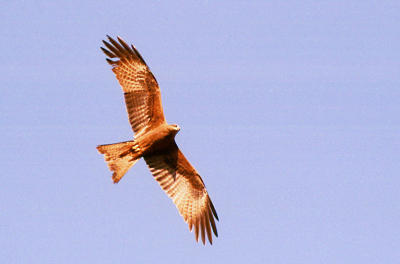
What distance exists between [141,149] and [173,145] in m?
0.83

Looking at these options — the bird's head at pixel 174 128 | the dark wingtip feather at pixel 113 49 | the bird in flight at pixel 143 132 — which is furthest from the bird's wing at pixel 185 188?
the dark wingtip feather at pixel 113 49

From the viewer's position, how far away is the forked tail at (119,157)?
15.1m

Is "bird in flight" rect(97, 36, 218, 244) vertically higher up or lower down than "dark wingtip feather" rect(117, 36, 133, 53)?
lower down

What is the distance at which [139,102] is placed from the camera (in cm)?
1562

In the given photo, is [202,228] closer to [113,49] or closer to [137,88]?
[137,88]

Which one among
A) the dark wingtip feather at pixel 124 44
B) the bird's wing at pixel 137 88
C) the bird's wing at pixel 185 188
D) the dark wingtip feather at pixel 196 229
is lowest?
the dark wingtip feather at pixel 196 229

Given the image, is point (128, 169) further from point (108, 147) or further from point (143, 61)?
point (143, 61)

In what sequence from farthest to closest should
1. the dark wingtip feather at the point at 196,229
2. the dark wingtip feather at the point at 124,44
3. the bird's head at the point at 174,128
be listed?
the dark wingtip feather at the point at 196,229
the dark wingtip feather at the point at 124,44
the bird's head at the point at 174,128

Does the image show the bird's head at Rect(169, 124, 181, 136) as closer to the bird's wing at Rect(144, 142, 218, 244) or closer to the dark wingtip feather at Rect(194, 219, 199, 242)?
the bird's wing at Rect(144, 142, 218, 244)

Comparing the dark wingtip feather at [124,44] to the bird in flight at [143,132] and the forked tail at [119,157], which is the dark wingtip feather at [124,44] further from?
the forked tail at [119,157]

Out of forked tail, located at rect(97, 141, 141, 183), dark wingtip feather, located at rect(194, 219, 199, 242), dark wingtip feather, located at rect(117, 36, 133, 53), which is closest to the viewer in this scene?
forked tail, located at rect(97, 141, 141, 183)

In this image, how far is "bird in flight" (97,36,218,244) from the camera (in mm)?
15273

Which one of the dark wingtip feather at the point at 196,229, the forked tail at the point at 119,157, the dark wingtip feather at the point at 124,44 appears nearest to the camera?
the forked tail at the point at 119,157

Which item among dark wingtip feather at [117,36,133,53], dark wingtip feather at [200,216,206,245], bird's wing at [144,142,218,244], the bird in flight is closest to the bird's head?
the bird in flight
